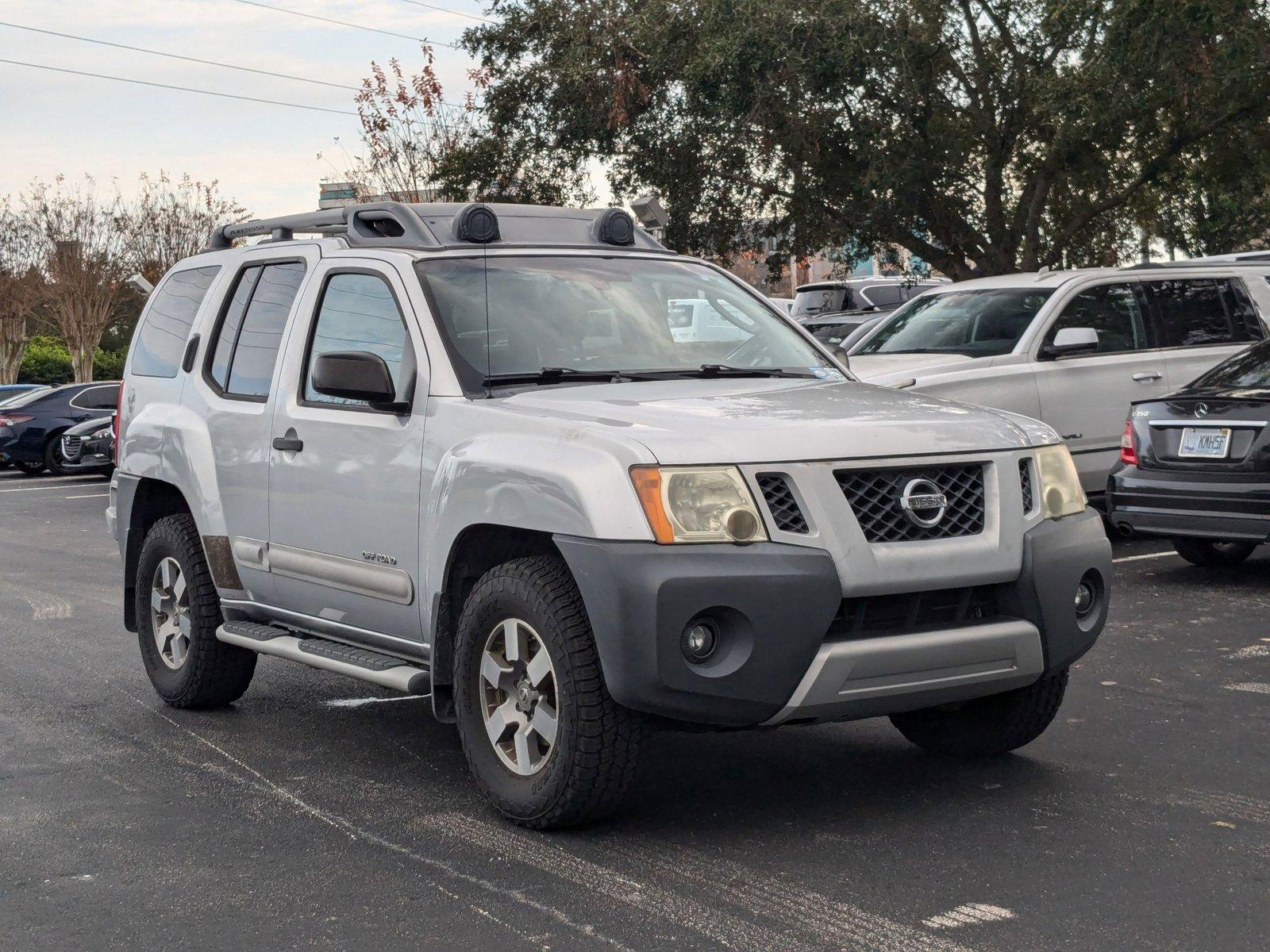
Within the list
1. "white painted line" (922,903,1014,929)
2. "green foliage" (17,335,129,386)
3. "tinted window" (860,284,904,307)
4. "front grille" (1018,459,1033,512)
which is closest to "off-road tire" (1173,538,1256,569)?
"front grille" (1018,459,1033,512)

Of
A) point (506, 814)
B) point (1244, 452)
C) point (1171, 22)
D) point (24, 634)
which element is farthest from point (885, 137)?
point (506, 814)

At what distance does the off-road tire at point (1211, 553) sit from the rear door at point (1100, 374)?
1033 millimetres

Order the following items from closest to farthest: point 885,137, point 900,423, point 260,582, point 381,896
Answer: point 381,896 < point 900,423 < point 260,582 < point 885,137

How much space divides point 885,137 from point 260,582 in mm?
14638

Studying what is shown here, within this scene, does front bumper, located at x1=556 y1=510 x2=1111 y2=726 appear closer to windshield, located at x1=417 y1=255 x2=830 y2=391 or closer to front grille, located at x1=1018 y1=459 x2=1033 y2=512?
front grille, located at x1=1018 y1=459 x2=1033 y2=512

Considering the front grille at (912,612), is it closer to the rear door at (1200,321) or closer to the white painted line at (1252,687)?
the white painted line at (1252,687)

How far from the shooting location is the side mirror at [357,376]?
544 cm

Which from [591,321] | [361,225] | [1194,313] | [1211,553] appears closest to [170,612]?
[361,225]

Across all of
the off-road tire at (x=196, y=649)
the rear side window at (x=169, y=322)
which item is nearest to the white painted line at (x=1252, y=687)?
the off-road tire at (x=196, y=649)

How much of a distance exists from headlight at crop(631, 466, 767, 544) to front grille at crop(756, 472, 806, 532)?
0.19 feet

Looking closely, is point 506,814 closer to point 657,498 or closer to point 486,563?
point 486,563

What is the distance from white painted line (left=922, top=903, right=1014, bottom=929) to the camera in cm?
402

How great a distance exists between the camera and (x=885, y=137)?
19.6 metres

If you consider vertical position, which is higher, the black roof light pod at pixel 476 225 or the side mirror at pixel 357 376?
the black roof light pod at pixel 476 225
